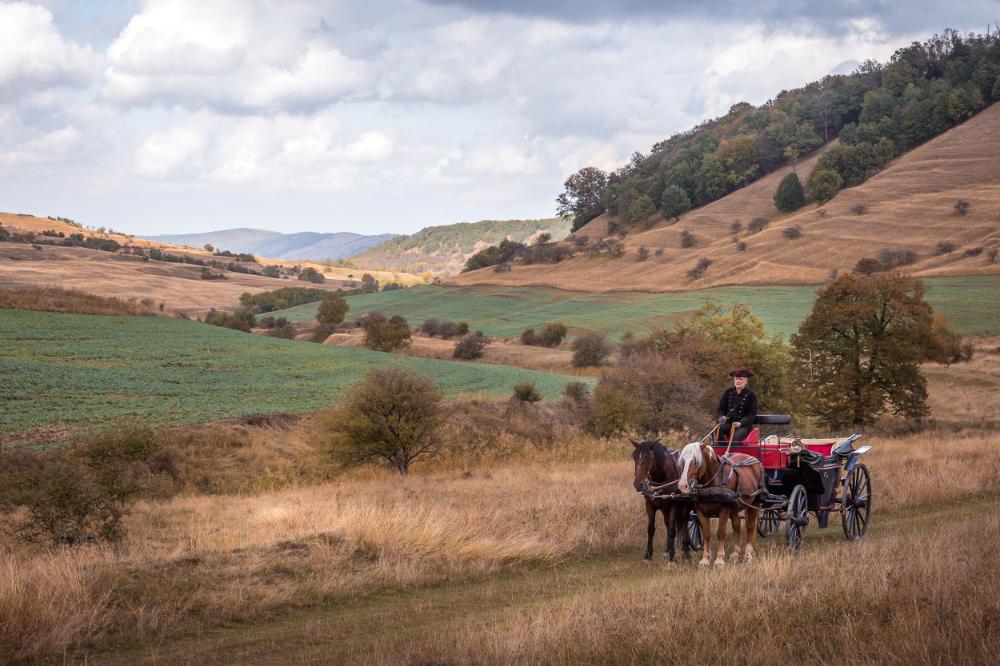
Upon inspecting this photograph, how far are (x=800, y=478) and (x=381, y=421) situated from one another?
16.8 metres

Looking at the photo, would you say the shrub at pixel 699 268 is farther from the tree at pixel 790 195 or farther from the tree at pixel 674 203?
the tree at pixel 674 203

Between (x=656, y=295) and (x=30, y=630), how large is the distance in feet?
318

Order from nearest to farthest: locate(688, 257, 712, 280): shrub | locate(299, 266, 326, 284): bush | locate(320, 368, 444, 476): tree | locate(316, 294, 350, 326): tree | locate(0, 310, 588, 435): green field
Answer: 1. locate(320, 368, 444, 476): tree
2. locate(0, 310, 588, 435): green field
3. locate(316, 294, 350, 326): tree
4. locate(688, 257, 712, 280): shrub
5. locate(299, 266, 326, 284): bush

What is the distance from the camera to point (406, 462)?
28234 mm

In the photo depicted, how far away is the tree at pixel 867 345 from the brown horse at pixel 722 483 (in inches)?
970

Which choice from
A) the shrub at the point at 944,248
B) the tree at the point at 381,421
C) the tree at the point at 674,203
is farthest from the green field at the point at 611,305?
the tree at the point at 381,421

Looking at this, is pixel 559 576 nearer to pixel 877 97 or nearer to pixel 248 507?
pixel 248 507

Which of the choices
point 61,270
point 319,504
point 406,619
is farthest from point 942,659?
point 61,270

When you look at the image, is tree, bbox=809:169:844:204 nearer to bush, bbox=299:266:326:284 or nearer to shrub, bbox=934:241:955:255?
shrub, bbox=934:241:955:255

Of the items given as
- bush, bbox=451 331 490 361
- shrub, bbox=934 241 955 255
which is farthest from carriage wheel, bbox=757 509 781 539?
shrub, bbox=934 241 955 255

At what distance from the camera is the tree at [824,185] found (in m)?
124

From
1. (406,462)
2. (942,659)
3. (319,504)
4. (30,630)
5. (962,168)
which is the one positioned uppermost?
(962,168)

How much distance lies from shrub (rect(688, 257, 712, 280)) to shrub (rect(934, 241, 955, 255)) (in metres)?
26.2

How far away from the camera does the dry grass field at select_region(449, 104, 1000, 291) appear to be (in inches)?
3701
